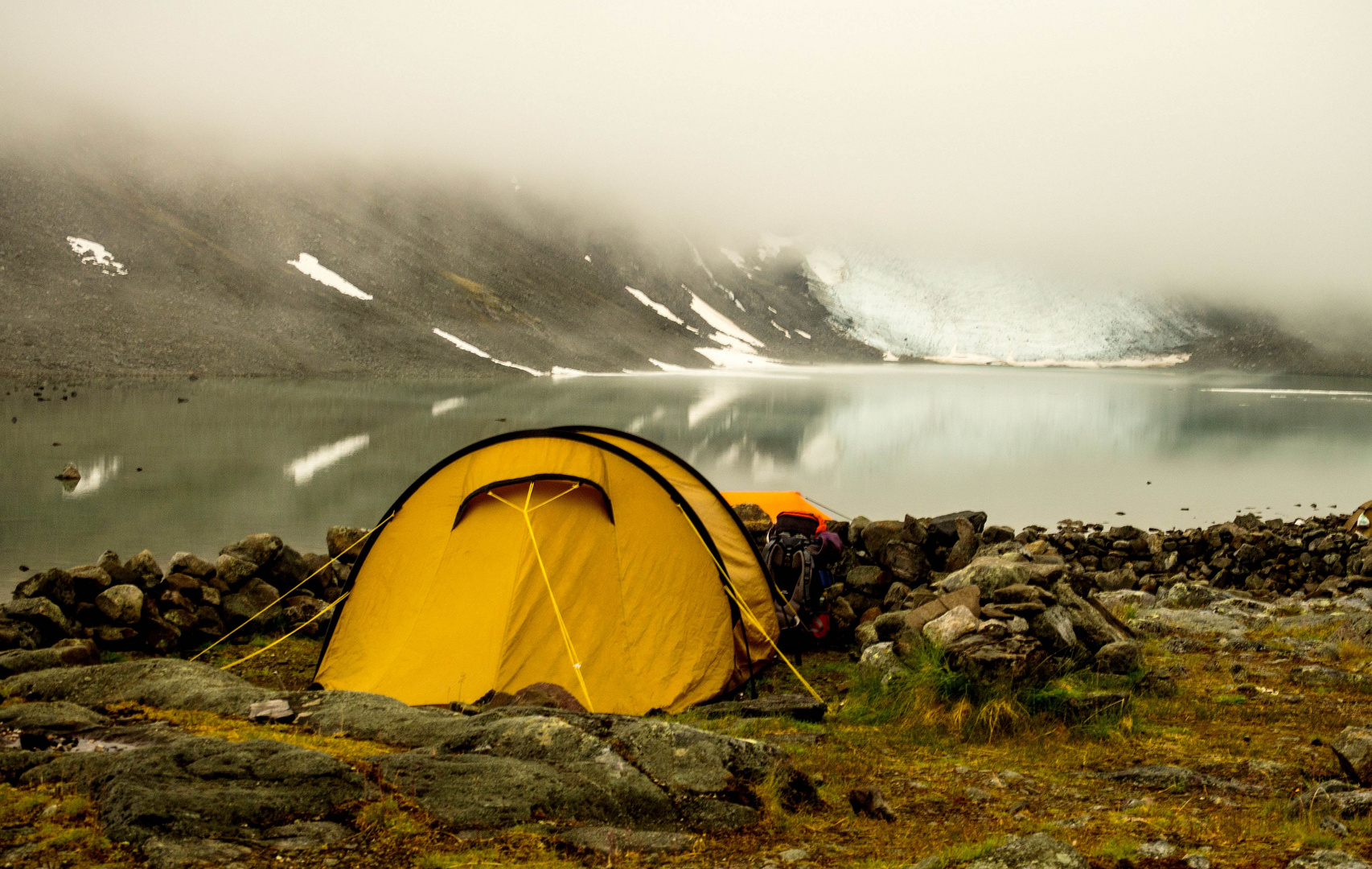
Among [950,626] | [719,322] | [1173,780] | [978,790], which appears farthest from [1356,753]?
[719,322]

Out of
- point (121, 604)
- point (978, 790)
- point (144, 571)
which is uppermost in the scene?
point (978, 790)

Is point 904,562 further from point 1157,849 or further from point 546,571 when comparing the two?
point 1157,849

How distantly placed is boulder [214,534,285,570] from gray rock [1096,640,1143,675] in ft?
27.2

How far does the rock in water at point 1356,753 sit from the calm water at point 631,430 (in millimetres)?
14168

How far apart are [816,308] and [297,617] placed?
176182 millimetres

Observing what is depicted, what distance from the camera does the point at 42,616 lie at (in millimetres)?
8836

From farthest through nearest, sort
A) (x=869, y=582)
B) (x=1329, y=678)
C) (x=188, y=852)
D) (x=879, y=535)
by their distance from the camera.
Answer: (x=879, y=535) < (x=869, y=582) < (x=1329, y=678) < (x=188, y=852)

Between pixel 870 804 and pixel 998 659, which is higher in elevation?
pixel 998 659

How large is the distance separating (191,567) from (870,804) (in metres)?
8.22

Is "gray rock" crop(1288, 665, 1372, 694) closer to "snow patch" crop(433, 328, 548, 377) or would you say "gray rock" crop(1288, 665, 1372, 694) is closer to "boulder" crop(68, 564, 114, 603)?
"boulder" crop(68, 564, 114, 603)

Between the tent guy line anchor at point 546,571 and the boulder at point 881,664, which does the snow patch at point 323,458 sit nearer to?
the tent guy line anchor at point 546,571

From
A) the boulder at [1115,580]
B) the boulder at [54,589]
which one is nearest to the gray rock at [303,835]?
the boulder at [54,589]

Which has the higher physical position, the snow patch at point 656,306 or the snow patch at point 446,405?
the snow patch at point 656,306

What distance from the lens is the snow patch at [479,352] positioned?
3369 inches
